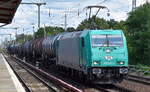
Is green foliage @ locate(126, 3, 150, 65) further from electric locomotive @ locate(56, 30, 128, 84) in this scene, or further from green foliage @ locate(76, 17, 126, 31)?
electric locomotive @ locate(56, 30, 128, 84)

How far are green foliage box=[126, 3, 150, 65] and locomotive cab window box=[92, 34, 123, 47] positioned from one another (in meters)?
24.0

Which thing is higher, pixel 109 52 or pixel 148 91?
pixel 109 52

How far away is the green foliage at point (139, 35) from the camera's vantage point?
48.3 m

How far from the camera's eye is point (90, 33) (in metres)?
23.0

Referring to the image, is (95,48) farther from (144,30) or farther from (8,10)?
(144,30)

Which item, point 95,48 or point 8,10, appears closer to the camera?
point 8,10

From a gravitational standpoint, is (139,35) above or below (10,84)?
above

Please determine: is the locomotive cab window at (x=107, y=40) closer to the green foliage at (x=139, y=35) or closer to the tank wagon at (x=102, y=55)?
the tank wagon at (x=102, y=55)

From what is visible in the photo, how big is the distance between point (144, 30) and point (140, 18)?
224 cm

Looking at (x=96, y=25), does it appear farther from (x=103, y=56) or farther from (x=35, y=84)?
(x=35, y=84)

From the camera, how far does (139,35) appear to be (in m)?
49.8

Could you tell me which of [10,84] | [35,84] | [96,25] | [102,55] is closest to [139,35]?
[96,25]

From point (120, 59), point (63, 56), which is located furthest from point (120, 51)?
point (63, 56)

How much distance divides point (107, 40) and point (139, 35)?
2738 cm
